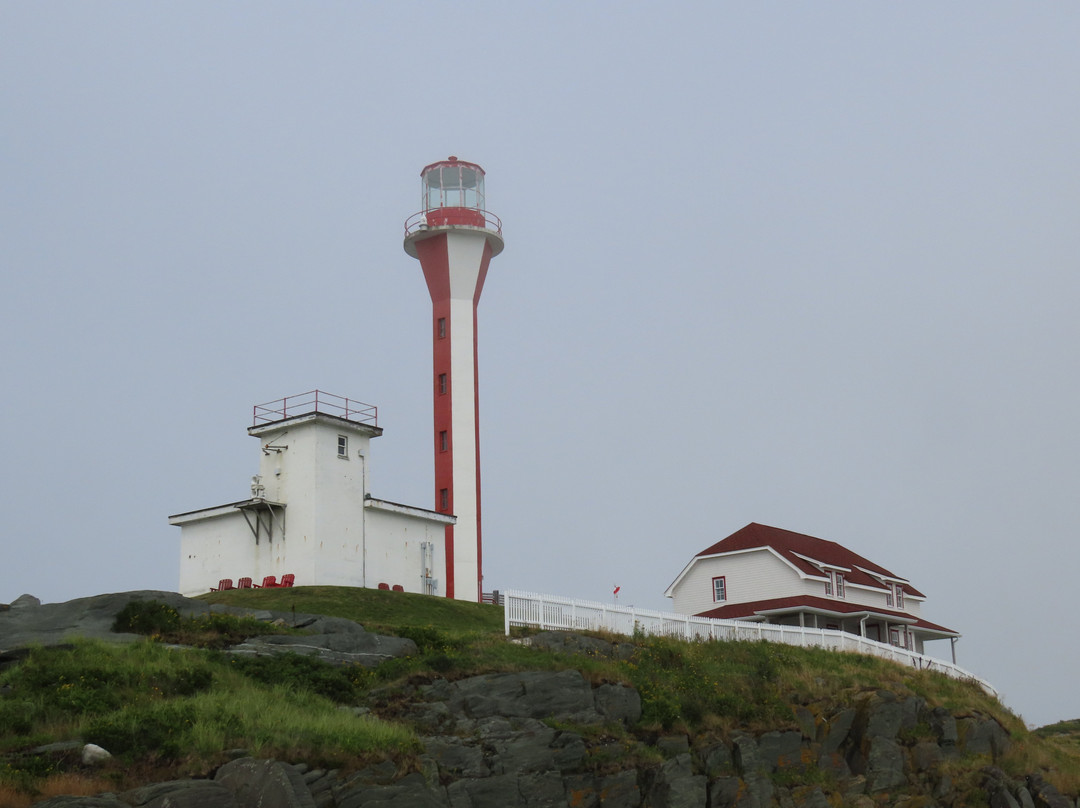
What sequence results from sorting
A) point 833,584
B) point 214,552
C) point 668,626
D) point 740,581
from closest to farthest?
point 668,626 < point 214,552 < point 833,584 < point 740,581

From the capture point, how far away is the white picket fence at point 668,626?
1346 inches

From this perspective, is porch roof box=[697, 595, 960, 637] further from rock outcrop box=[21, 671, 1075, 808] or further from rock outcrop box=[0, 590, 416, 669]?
rock outcrop box=[0, 590, 416, 669]

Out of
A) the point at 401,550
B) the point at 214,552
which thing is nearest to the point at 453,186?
the point at 401,550

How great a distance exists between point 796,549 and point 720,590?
3815 mm

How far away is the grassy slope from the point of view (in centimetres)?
2155

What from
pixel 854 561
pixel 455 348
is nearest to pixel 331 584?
pixel 455 348

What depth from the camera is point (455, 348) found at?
54062 millimetres

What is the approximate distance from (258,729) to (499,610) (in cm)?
2426

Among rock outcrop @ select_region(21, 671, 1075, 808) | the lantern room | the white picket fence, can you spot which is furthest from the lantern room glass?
rock outcrop @ select_region(21, 671, 1075, 808)

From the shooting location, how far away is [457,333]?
54.3 metres

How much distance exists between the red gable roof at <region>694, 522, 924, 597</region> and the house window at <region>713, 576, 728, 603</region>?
1264 mm

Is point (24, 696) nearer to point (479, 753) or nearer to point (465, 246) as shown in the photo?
point (479, 753)

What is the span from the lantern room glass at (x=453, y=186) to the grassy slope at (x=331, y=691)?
22315 mm

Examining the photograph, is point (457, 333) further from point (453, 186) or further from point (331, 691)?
point (331, 691)
